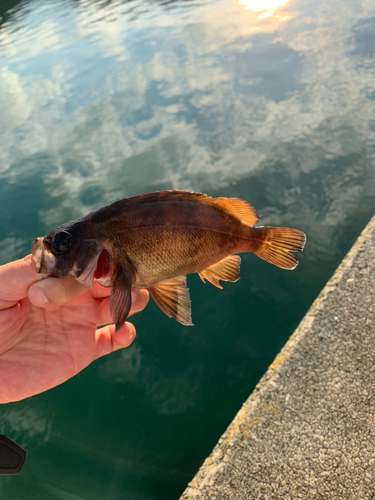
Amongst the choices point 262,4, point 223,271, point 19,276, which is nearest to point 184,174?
point 223,271

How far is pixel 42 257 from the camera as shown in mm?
2098

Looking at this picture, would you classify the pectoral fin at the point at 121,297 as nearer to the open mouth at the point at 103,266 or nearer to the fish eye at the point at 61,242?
the open mouth at the point at 103,266

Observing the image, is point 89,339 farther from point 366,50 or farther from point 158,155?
point 366,50

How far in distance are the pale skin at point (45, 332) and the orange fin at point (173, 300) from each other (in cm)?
49

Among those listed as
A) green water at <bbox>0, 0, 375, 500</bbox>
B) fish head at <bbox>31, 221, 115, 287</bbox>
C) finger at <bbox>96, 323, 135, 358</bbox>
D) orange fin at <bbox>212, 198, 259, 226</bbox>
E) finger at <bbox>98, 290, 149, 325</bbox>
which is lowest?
green water at <bbox>0, 0, 375, 500</bbox>

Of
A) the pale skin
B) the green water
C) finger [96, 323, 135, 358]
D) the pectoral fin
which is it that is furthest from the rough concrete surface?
the pectoral fin

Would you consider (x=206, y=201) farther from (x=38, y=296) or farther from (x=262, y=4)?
(x=262, y=4)

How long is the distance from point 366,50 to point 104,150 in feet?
26.6

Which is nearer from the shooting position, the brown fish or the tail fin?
the brown fish

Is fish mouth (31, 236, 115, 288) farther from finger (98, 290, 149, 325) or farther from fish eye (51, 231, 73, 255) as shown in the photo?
finger (98, 290, 149, 325)

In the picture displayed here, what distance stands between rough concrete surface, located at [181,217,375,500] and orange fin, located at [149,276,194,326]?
161 centimetres

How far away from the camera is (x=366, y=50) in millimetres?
10586

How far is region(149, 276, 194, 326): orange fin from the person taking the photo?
7.34 ft

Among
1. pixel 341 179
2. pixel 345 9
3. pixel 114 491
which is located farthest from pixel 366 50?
pixel 114 491
